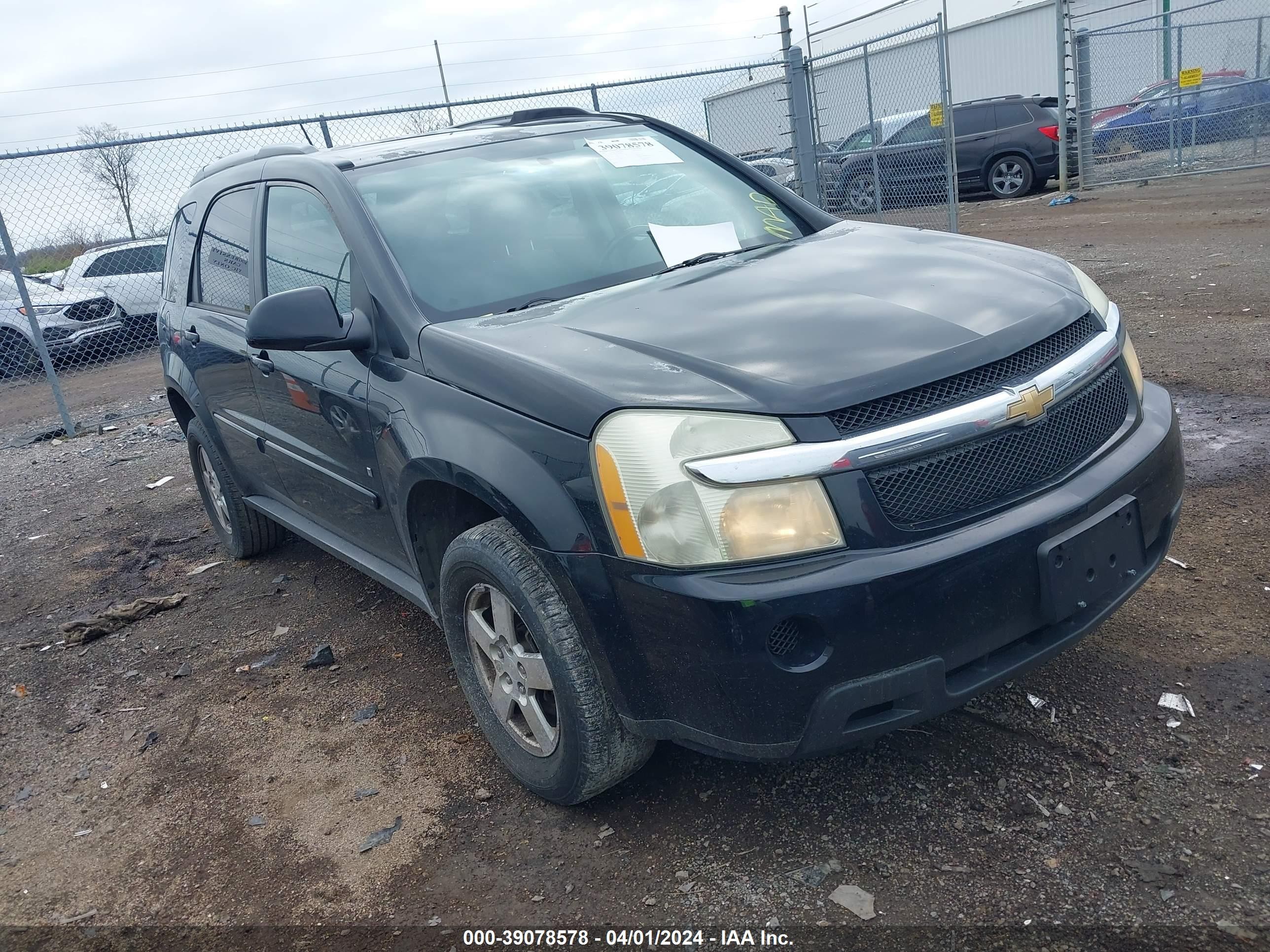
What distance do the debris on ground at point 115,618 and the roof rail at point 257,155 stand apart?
6.52 ft

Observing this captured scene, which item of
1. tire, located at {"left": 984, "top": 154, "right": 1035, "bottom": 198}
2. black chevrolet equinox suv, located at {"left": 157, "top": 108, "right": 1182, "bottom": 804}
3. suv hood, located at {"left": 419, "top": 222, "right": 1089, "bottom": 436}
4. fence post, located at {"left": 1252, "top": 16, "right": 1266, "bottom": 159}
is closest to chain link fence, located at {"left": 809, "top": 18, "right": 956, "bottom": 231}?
tire, located at {"left": 984, "top": 154, "right": 1035, "bottom": 198}

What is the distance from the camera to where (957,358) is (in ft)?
7.61

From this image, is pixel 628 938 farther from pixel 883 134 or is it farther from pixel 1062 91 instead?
pixel 1062 91

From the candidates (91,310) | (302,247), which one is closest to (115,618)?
(302,247)

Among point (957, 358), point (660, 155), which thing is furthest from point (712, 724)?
point (660, 155)

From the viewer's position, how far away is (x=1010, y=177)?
1647cm

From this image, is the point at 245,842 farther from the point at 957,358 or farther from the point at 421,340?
the point at 957,358

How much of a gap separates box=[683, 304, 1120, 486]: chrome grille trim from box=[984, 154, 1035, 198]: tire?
15.5m

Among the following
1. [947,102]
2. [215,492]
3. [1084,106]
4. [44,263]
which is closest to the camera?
[215,492]

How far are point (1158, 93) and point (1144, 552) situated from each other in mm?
15709

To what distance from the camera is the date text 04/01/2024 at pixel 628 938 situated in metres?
2.28

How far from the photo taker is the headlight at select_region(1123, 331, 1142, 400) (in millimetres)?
2787

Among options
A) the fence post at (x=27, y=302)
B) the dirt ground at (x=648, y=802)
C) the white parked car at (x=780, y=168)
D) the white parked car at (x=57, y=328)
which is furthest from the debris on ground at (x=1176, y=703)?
the white parked car at (x=57, y=328)

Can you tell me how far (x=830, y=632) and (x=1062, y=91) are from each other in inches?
595
